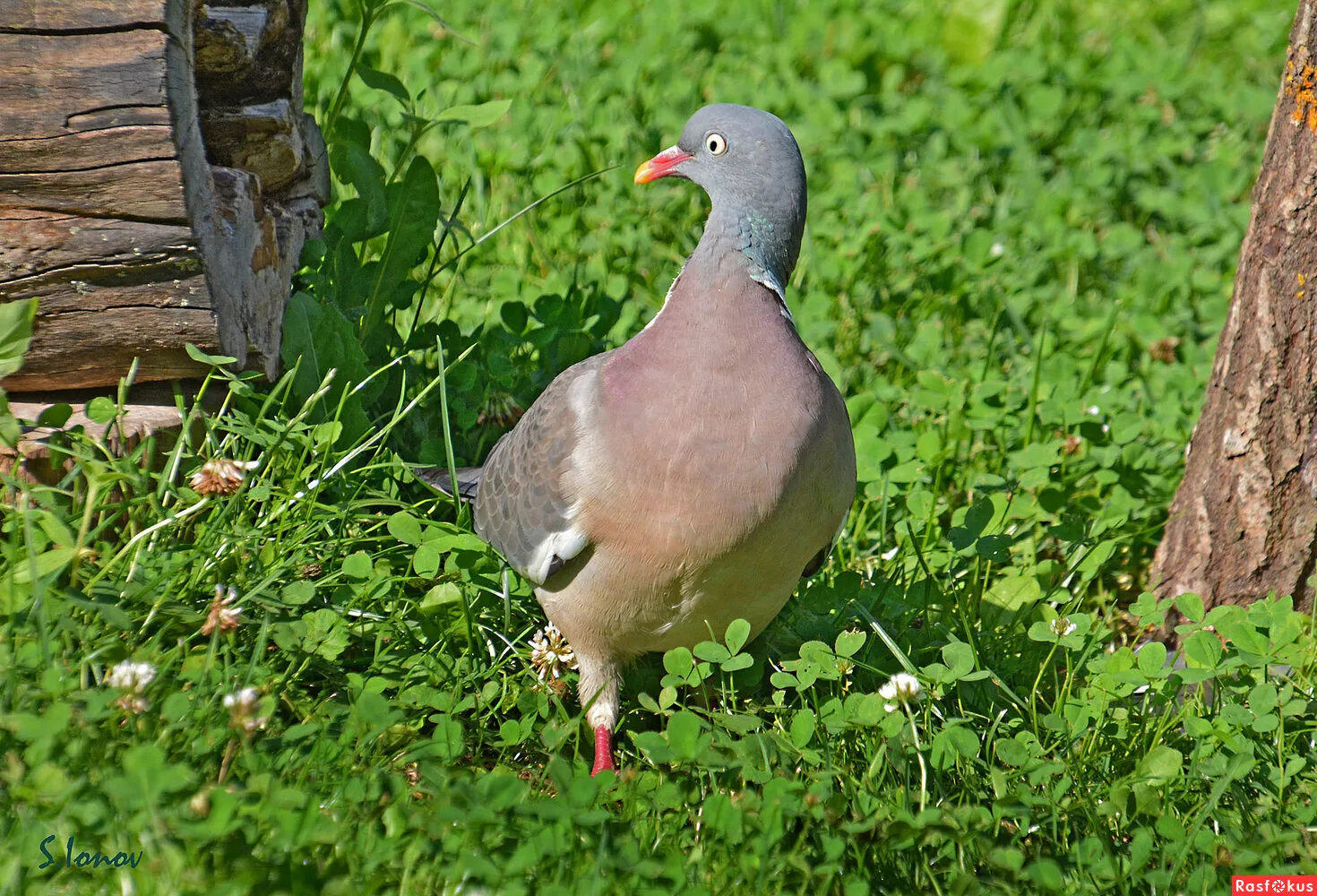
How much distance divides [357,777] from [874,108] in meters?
4.67

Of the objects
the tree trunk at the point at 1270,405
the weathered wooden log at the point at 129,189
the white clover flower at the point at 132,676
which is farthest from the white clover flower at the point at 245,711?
the tree trunk at the point at 1270,405

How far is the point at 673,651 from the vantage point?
2.71 meters

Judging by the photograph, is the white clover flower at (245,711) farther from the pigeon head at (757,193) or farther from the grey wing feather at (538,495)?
the pigeon head at (757,193)

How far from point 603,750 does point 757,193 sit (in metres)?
1.32

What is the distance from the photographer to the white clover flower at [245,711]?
215 cm

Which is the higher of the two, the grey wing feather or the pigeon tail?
the grey wing feather

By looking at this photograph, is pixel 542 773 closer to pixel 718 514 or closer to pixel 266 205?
pixel 718 514

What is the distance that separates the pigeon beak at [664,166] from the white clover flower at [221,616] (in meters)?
1.34

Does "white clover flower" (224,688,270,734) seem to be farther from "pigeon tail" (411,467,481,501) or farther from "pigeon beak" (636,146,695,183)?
"pigeon beak" (636,146,695,183)

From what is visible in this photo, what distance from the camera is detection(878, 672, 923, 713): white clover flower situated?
8.63ft

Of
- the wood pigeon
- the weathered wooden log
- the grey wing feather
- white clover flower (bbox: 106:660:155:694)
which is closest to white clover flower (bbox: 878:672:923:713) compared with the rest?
the wood pigeon

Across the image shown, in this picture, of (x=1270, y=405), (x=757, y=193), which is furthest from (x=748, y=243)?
(x=1270, y=405)

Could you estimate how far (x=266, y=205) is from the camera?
11.1 feet

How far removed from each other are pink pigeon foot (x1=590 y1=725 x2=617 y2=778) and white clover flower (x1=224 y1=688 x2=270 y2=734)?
0.85 m
